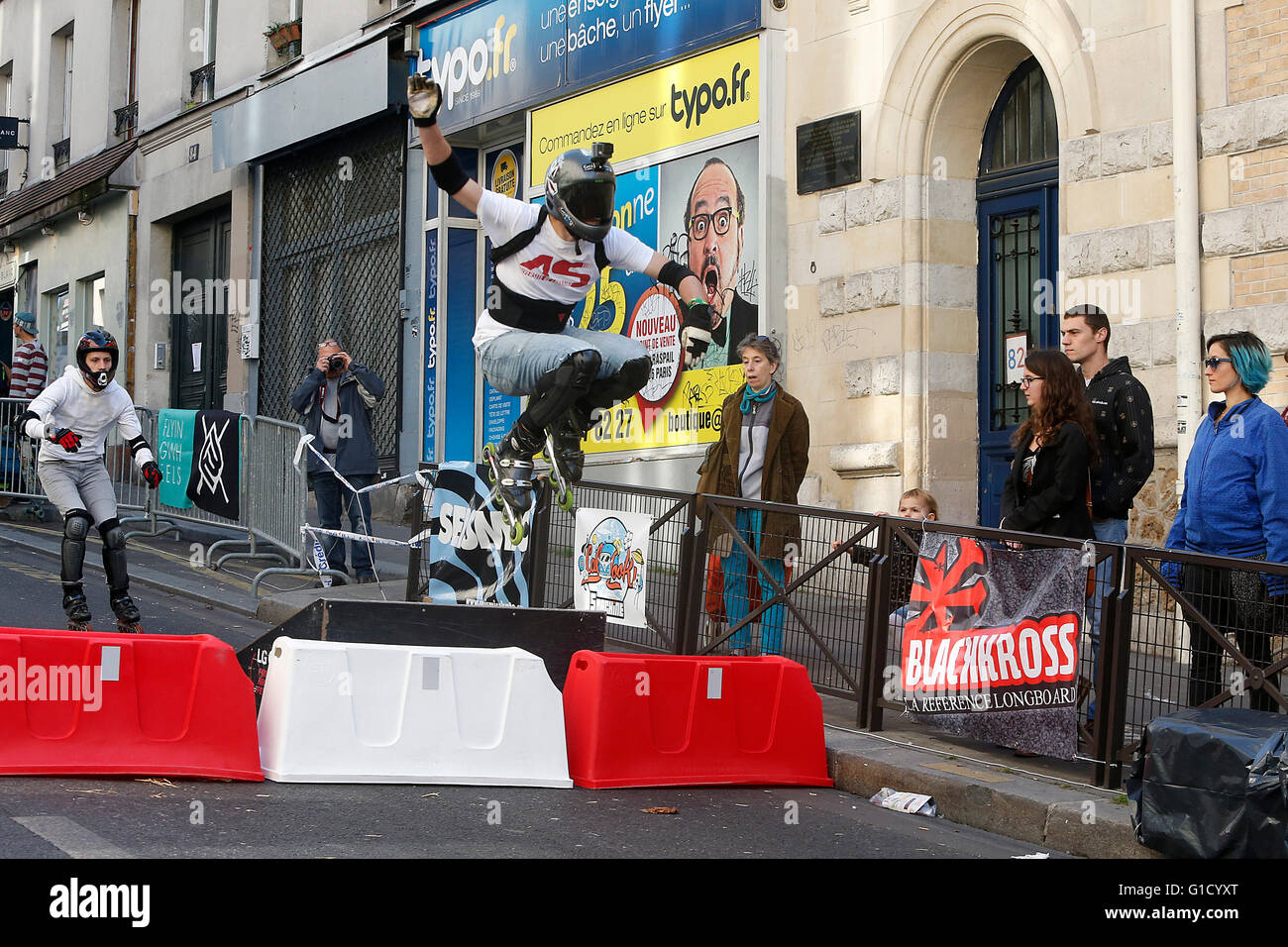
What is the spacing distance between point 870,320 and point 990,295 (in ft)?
3.17

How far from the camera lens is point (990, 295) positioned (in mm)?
13055

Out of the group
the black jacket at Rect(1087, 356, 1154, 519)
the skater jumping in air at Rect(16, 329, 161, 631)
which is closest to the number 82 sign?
the black jacket at Rect(1087, 356, 1154, 519)

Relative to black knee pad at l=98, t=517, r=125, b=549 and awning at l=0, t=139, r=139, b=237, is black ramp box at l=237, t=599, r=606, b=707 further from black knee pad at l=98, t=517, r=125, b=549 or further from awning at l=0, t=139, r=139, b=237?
awning at l=0, t=139, r=139, b=237

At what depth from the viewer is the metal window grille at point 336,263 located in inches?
776

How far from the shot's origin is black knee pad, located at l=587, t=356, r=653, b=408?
29.2ft

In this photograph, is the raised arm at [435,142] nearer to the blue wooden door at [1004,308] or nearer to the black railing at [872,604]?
the black railing at [872,604]

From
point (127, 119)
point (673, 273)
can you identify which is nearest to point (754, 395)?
point (673, 273)

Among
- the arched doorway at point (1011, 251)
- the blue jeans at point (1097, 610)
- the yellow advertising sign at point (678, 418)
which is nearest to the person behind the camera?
the blue jeans at point (1097, 610)

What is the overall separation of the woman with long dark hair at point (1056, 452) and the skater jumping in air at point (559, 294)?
1857 millimetres

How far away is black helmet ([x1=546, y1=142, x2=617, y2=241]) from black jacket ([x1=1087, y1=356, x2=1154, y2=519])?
2.69m

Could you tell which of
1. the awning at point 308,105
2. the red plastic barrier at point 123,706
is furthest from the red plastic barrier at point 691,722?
the awning at point 308,105

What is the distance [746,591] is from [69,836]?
4.51 m
